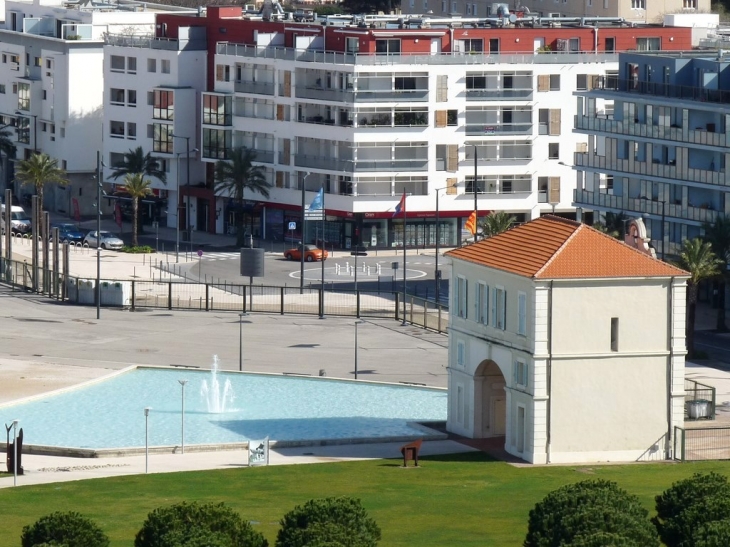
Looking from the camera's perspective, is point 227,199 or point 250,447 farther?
point 227,199

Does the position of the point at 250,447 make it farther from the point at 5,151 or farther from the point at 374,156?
the point at 5,151

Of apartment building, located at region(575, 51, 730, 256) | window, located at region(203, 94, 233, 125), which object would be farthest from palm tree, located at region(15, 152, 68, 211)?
apartment building, located at region(575, 51, 730, 256)

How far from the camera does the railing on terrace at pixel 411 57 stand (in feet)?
468

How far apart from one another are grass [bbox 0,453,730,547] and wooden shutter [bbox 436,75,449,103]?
70.1 meters

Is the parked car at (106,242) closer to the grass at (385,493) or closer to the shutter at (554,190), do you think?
the shutter at (554,190)

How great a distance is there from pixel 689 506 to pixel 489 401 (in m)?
27.0

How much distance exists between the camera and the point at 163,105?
155 metres

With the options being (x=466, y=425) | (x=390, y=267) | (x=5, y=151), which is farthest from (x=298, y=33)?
(x=466, y=425)

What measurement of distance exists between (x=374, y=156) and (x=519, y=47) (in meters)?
13.7

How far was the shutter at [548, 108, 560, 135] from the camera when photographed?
5787 inches

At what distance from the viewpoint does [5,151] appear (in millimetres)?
167500

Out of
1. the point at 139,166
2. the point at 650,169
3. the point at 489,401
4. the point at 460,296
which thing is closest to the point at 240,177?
the point at 139,166

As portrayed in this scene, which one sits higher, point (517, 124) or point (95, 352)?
point (517, 124)

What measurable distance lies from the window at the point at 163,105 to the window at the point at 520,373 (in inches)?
3246
